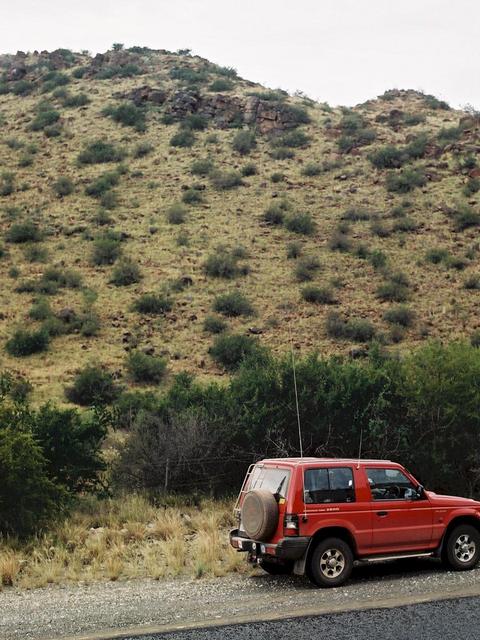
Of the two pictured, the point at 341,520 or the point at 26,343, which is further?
the point at 26,343

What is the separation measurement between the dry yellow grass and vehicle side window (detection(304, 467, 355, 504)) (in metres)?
2.10

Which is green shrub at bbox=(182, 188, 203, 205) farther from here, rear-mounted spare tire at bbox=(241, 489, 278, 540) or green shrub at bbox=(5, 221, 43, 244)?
rear-mounted spare tire at bbox=(241, 489, 278, 540)

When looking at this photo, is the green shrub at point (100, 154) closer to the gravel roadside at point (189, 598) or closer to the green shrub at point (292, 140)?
the green shrub at point (292, 140)

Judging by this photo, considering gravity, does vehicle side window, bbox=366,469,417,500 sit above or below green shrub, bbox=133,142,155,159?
below

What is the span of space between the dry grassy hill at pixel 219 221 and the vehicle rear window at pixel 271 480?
67.4ft

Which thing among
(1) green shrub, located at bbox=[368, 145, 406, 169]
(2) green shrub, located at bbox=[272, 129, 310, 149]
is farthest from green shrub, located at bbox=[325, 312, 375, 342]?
(2) green shrub, located at bbox=[272, 129, 310, 149]

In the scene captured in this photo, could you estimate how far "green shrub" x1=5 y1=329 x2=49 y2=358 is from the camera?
3356 cm

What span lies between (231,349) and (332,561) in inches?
904

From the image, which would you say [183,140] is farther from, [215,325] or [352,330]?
[352,330]

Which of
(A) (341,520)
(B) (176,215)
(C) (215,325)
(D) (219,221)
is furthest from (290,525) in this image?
(D) (219,221)

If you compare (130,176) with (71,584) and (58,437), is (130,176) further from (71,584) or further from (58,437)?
(71,584)

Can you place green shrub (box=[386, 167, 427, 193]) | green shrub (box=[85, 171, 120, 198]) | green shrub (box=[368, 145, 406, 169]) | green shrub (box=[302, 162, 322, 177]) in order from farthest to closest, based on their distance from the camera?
green shrub (box=[368, 145, 406, 169]), green shrub (box=[302, 162, 322, 177]), green shrub (box=[85, 171, 120, 198]), green shrub (box=[386, 167, 427, 193])

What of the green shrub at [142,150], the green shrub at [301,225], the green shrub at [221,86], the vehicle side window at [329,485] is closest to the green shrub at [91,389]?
the green shrub at [301,225]

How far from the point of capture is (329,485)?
10492 mm
